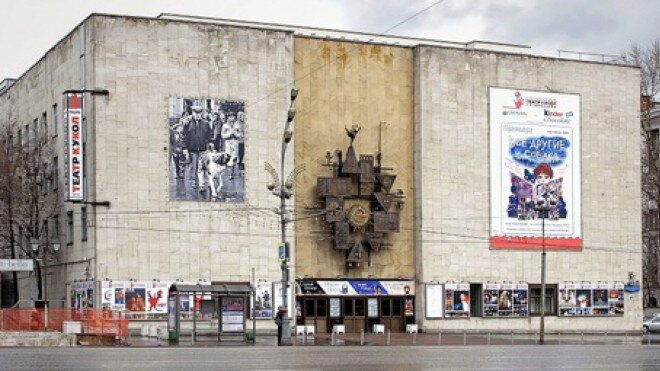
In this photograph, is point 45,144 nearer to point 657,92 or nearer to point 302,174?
point 302,174

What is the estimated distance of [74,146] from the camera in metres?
67.2

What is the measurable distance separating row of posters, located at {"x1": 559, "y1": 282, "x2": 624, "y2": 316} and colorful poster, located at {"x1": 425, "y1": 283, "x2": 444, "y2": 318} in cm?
879

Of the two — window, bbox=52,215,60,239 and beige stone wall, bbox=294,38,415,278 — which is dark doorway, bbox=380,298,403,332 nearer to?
beige stone wall, bbox=294,38,415,278

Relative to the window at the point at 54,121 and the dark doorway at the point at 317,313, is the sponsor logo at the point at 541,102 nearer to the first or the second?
the dark doorway at the point at 317,313

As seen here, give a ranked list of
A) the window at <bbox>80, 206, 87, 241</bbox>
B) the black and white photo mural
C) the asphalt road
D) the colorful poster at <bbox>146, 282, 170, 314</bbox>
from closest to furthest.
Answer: the asphalt road < the colorful poster at <bbox>146, 282, 170, 314</bbox> < the black and white photo mural < the window at <bbox>80, 206, 87, 241</bbox>

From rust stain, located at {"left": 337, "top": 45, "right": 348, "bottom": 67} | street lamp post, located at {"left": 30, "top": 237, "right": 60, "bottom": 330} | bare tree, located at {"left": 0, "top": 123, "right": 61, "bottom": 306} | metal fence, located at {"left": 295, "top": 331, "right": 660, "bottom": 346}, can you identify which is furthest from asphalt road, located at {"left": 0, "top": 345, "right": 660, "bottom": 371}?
bare tree, located at {"left": 0, "top": 123, "right": 61, "bottom": 306}

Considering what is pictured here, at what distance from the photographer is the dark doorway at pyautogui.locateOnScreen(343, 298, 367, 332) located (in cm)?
7288

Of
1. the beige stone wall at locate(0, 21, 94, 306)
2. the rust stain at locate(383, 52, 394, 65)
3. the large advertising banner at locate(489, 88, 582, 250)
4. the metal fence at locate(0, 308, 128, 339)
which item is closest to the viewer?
the metal fence at locate(0, 308, 128, 339)

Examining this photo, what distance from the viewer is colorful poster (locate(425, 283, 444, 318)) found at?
74.1 meters

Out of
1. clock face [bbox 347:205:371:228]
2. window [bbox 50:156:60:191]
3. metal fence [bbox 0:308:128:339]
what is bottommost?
metal fence [bbox 0:308:128:339]

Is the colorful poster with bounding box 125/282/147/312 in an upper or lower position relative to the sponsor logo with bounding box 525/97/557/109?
lower

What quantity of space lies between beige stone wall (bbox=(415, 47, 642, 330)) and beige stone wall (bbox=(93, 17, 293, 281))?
992 centimetres

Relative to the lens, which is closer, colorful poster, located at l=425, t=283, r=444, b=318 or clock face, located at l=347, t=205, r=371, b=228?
clock face, located at l=347, t=205, r=371, b=228

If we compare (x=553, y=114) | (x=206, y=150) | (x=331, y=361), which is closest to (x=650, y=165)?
(x=553, y=114)
